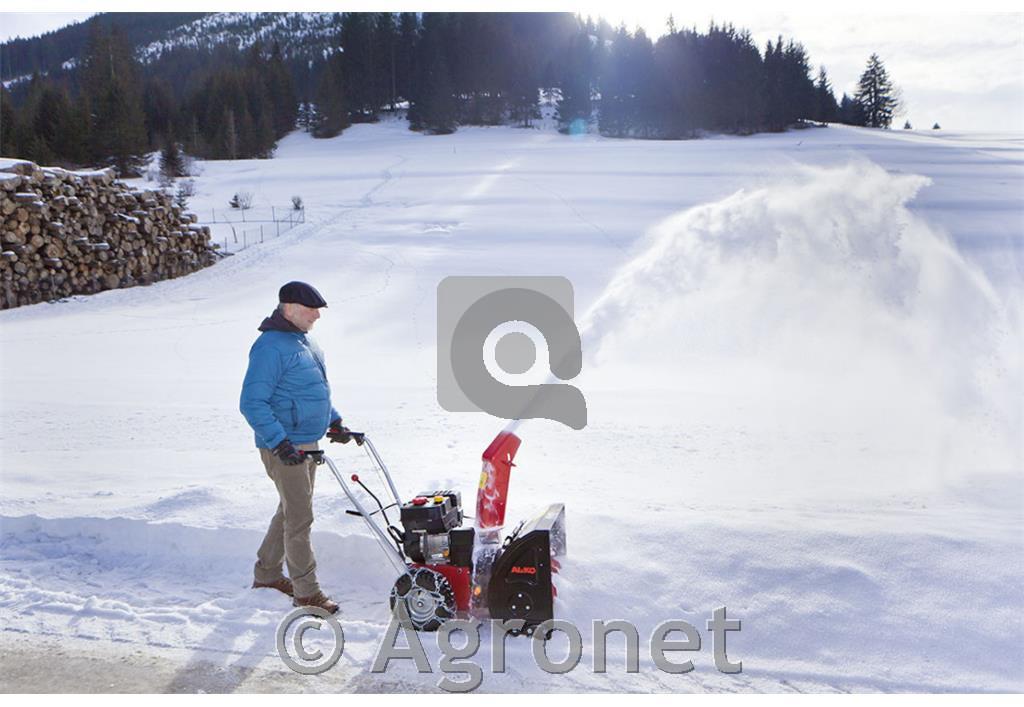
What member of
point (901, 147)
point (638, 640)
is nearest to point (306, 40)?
point (901, 147)

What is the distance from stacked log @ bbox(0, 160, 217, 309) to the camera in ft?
50.8

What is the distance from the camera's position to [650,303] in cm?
1136

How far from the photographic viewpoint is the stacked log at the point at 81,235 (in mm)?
15469

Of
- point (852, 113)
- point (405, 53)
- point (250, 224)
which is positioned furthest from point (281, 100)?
point (852, 113)

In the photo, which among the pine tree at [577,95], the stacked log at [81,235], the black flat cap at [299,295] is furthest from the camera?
the pine tree at [577,95]

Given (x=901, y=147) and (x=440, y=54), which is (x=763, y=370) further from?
(x=440, y=54)

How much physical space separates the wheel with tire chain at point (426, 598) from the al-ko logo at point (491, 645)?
0.14 ft

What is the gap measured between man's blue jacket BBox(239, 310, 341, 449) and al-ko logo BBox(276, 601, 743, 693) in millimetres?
1041

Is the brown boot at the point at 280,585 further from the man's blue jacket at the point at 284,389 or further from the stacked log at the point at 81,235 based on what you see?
the stacked log at the point at 81,235

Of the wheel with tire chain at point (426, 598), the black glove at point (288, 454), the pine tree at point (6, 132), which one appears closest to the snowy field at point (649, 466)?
the wheel with tire chain at point (426, 598)

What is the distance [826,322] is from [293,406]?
9562 mm

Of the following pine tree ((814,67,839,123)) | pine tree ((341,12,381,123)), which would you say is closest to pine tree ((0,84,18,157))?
pine tree ((341,12,381,123))

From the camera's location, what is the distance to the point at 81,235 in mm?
16828

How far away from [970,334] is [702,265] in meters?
3.54
